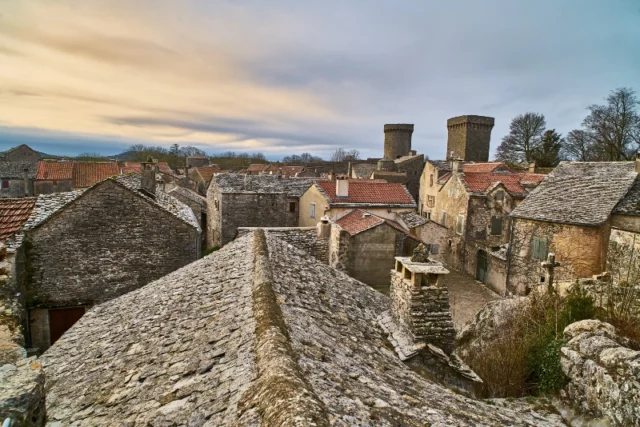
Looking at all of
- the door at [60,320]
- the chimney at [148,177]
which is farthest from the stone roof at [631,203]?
the door at [60,320]

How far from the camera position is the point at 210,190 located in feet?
115

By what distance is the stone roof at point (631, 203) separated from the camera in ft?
55.3

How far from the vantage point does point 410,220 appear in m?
26.2

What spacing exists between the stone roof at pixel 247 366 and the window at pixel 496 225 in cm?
2361

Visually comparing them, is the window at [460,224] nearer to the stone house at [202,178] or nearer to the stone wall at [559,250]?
the stone wall at [559,250]

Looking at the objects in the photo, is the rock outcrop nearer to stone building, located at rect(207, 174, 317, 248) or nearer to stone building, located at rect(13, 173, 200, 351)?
stone building, located at rect(13, 173, 200, 351)

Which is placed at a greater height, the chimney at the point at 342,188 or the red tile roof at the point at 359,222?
the chimney at the point at 342,188

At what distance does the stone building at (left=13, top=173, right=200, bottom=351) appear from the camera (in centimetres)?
1133

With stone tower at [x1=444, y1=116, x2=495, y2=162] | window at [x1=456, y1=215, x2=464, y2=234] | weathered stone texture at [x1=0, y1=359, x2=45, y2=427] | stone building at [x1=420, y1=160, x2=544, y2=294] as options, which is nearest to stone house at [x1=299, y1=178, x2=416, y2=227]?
stone building at [x1=420, y1=160, x2=544, y2=294]

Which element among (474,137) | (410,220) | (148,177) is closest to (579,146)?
(474,137)

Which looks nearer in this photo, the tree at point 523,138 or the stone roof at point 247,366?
the stone roof at point 247,366

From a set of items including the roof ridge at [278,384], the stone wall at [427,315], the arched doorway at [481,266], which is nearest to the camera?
the roof ridge at [278,384]

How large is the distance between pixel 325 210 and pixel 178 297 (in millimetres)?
19916

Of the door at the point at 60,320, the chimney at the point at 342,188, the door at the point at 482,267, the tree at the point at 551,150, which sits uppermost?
the tree at the point at 551,150
